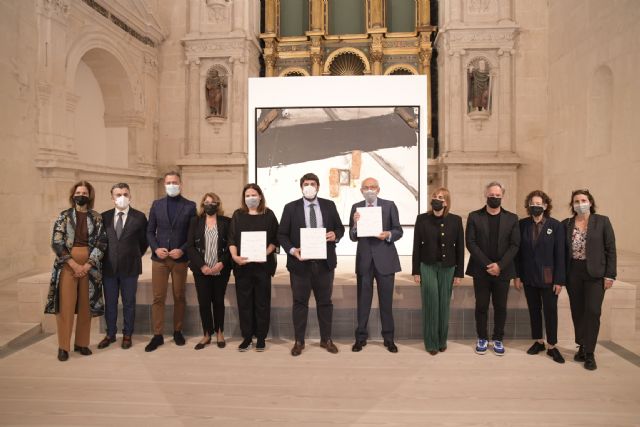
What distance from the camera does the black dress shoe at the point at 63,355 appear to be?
14.8 ft

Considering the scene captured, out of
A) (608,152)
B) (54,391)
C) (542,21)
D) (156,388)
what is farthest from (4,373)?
(542,21)

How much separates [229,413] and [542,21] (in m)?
14.7

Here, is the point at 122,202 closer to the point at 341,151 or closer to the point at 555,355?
the point at 341,151

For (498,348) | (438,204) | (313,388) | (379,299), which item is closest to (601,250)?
(498,348)

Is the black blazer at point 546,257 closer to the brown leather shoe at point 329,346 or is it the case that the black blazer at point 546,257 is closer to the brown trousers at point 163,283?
the brown leather shoe at point 329,346

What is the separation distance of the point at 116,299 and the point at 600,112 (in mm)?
10497

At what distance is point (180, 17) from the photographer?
48.5ft

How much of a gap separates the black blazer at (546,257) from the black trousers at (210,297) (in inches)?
118

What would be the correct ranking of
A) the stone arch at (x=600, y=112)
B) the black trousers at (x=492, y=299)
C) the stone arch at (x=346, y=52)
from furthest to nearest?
the stone arch at (x=346, y=52), the stone arch at (x=600, y=112), the black trousers at (x=492, y=299)

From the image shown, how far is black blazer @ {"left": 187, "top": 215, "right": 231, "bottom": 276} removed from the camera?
4.63 metres

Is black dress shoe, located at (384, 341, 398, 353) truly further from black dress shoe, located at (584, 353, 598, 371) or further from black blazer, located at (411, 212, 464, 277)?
black dress shoe, located at (584, 353, 598, 371)

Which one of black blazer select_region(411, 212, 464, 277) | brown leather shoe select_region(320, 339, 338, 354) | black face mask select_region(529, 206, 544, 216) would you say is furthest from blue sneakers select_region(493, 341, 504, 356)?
brown leather shoe select_region(320, 339, 338, 354)

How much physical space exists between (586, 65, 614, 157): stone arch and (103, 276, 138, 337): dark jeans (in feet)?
31.9

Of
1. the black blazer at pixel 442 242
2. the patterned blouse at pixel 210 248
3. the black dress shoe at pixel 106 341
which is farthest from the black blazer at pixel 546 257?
the black dress shoe at pixel 106 341
